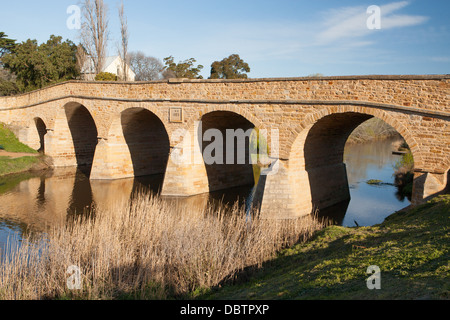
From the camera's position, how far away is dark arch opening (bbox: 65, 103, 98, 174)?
83.8 feet

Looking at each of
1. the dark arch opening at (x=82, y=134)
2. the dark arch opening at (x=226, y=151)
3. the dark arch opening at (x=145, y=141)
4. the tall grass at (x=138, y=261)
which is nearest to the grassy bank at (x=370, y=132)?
the dark arch opening at (x=226, y=151)

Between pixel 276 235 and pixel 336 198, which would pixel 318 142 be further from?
pixel 276 235

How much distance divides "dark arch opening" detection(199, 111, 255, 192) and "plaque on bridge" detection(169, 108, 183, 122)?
38.6 inches

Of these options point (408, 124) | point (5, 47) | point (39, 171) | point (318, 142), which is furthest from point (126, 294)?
point (5, 47)

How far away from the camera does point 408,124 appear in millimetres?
11500

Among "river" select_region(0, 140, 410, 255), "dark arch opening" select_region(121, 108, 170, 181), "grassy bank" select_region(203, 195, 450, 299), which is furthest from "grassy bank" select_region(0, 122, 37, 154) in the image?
"grassy bank" select_region(203, 195, 450, 299)

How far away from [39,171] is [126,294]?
1934 centimetres

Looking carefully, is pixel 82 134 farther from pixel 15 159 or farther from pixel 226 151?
pixel 226 151

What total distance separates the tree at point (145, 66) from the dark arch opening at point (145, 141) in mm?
39660

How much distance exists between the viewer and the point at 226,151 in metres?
19.9

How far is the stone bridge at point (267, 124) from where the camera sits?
11328mm

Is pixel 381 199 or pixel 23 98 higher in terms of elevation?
pixel 23 98

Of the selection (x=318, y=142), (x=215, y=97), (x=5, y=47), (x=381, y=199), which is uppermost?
(x=5, y=47)

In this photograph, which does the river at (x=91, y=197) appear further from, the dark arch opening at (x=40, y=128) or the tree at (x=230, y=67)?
the tree at (x=230, y=67)
